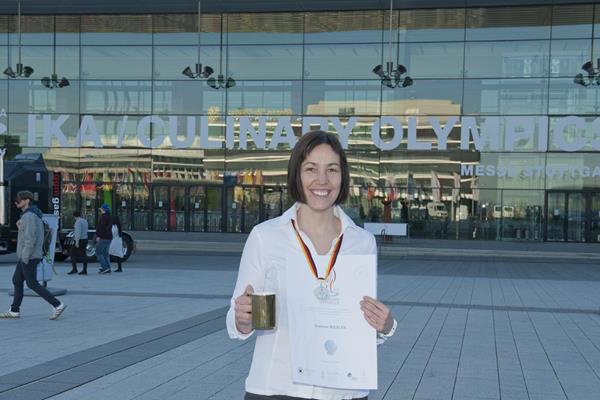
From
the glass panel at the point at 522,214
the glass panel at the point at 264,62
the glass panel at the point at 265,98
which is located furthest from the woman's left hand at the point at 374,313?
the glass panel at the point at 264,62

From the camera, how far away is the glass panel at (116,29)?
3284 cm

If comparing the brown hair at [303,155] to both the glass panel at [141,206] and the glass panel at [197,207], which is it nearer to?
the glass panel at [197,207]

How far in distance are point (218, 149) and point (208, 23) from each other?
5.94 meters

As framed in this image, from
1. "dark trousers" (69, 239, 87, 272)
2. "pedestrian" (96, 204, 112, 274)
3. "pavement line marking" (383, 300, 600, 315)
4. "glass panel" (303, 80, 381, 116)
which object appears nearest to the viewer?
"pavement line marking" (383, 300, 600, 315)

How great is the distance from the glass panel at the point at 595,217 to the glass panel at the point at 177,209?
59.8 feet

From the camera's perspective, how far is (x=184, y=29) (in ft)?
107

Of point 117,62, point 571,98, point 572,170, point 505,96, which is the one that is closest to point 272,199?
point 117,62

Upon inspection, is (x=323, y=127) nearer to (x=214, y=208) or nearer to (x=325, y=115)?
(x=325, y=115)

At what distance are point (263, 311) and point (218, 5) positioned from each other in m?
29.7

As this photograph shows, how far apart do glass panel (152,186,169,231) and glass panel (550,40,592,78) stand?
18283 mm

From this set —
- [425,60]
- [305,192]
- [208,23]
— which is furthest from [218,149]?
[305,192]

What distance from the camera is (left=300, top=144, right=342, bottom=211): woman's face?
2578 millimetres

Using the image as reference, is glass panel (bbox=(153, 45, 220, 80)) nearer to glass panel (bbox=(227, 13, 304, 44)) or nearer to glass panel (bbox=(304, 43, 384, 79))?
glass panel (bbox=(227, 13, 304, 44))

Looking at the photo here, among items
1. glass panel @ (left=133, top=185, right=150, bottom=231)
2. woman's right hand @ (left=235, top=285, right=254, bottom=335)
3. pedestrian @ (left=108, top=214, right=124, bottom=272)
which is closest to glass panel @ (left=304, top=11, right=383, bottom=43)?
glass panel @ (left=133, top=185, right=150, bottom=231)
